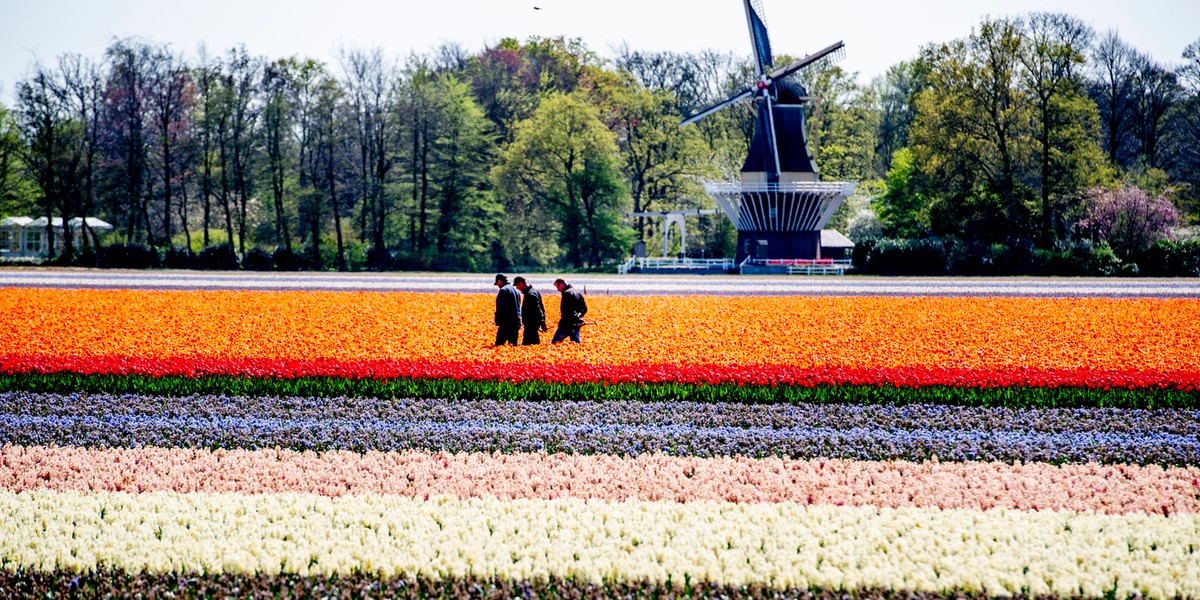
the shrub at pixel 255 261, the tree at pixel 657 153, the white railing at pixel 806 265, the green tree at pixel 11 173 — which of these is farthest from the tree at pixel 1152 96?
the green tree at pixel 11 173

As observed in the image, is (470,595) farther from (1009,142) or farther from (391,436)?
(1009,142)

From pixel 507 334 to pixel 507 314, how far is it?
35 centimetres

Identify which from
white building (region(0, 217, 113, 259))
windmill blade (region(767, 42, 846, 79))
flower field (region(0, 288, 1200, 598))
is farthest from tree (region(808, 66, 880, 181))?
flower field (region(0, 288, 1200, 598))

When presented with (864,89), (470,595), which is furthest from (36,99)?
(470,595)

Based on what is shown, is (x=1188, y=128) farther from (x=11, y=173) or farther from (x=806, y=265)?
(x=11, y=173)

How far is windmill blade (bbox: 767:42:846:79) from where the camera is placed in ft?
167

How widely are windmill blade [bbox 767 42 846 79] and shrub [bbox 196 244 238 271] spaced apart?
24.3 metres

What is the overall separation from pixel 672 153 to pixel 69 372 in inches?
2056

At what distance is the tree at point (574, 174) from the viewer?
185 ft

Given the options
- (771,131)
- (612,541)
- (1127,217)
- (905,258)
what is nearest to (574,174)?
(771,131)

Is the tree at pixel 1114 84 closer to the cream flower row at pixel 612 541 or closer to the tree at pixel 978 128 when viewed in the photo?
the tree at pixel 978 128

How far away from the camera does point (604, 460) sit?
32.7 feet

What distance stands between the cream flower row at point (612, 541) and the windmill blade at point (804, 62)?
146 feet

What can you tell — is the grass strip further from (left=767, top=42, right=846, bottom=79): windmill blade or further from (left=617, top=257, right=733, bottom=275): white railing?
(left=767, top=42, right=846, bottom=79): windmill blade
